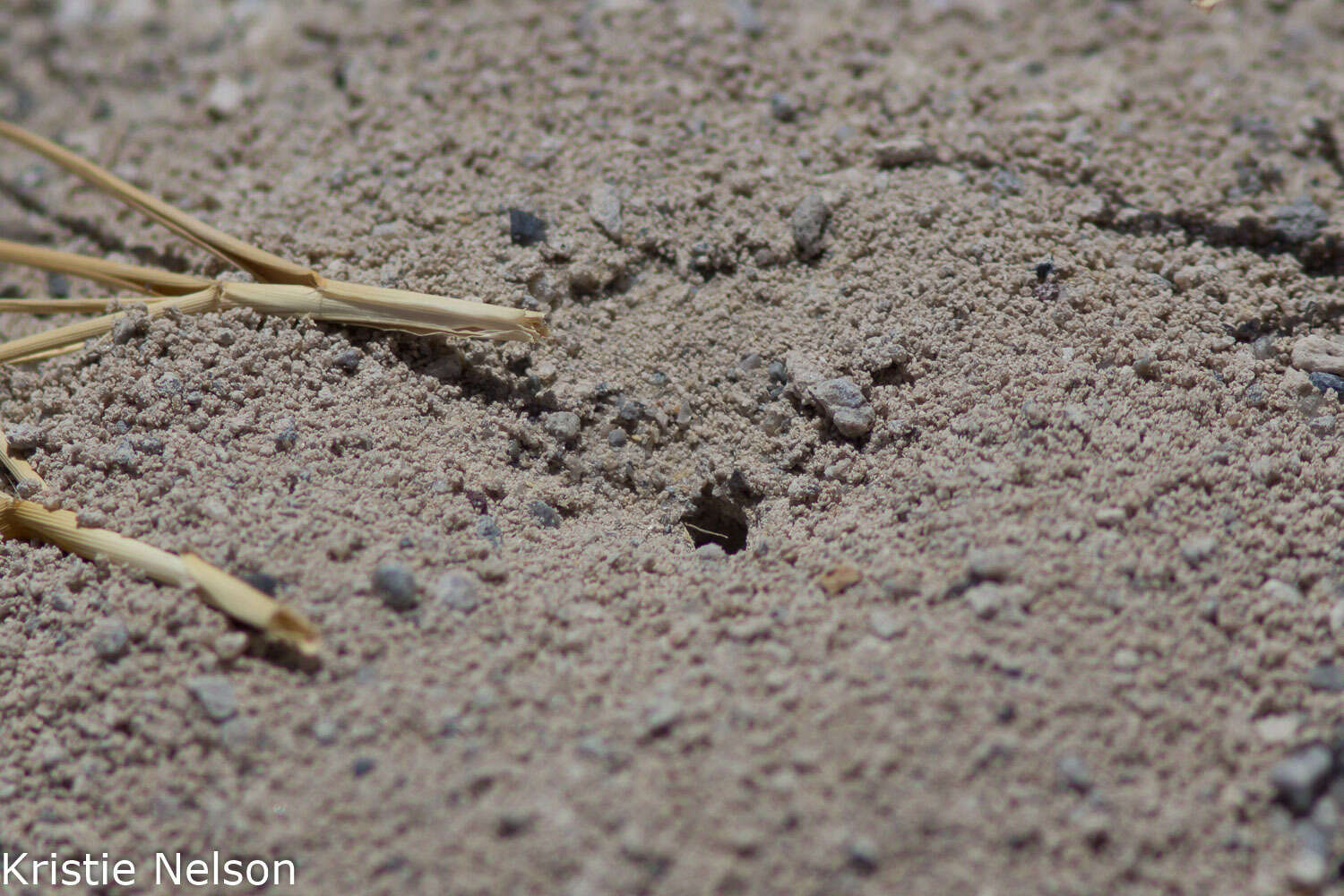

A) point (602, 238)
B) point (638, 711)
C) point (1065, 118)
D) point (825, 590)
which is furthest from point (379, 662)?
point (1065, 118)

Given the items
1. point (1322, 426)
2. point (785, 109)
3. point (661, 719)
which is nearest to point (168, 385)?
point (661, 719)

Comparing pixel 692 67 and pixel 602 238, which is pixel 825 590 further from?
pixel 692 67

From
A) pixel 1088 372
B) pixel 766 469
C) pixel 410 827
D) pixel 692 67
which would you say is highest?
pixel 692 67

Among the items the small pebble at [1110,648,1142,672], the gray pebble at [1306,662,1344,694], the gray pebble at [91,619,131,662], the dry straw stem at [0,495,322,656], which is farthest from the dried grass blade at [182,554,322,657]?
the gray pebble at [1306,662,1344,694]

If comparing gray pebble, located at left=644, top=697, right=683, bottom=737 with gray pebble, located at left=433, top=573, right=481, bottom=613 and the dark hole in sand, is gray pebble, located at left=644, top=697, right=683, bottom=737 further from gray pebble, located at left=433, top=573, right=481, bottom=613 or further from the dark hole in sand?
the dark hole in sand

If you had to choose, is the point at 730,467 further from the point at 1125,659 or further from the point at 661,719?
the point at 1125,659

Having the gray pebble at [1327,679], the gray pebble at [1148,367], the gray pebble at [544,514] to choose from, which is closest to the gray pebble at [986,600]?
the gray pebble at [1327,679]

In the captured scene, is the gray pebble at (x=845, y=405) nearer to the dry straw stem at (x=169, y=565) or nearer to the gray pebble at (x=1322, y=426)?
the gray pebble at (x=1322, y=426)
